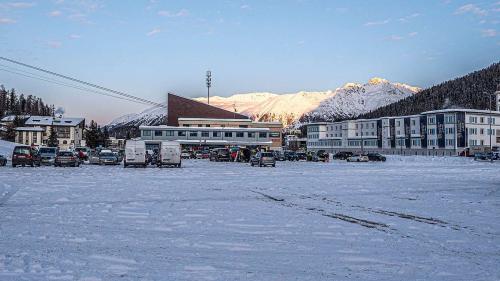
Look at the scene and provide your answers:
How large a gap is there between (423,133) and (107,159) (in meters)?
90.1

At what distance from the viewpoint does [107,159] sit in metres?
50.4

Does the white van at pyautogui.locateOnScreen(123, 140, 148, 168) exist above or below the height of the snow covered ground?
above

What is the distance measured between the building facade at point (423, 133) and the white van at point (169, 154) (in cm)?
7517

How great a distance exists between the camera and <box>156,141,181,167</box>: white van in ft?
149

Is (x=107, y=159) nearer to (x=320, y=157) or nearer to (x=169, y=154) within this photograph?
(x=169, y=154)

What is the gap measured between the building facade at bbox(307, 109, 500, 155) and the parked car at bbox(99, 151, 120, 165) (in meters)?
76.5

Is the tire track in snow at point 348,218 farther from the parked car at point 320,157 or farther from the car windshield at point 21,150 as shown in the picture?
the parked car at point 320,157

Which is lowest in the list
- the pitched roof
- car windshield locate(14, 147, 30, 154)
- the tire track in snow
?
the tire track in snow

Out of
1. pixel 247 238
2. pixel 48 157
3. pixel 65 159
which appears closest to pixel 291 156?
pixel 48 157

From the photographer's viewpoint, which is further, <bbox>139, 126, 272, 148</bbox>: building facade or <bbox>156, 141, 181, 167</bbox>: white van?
<bbox>139, 126, 272, 148</bbox>: building facade

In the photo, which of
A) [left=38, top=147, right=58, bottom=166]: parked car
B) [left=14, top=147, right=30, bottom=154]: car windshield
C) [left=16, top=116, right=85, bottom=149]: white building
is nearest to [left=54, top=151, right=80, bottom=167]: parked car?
[left=38, top=147, right=58, bottom=166]: parked car

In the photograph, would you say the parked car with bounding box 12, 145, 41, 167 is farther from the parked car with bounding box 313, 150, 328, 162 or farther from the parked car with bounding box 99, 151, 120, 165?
the parked car with bounding box 313, 150, 328, 162

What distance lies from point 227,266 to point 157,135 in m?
113

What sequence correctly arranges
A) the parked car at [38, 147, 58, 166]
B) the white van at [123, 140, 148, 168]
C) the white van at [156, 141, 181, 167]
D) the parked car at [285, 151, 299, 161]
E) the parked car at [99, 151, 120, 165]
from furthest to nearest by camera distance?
the parked car at [285, 151, 299, 161]
the parked car at [99, 151, 120, 165]
the parked car at [38, 147, 58, 166]
the white van at [156, 141, 181, 167]
the white van at [123, 140, 148, 168]
